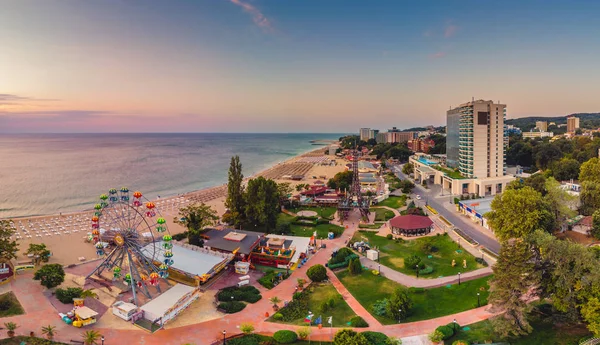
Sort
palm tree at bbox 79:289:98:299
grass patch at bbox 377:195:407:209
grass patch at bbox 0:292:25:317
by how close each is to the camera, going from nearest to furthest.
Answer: grass patch at bbox 0:292:25:317 → palm tree at bbox 79:289:98:299 → grass patch at bbox 377:195:407:209

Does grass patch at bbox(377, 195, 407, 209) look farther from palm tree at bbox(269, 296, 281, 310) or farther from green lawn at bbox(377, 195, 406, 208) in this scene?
palm tree at bbox(269, 296, 281, 310)

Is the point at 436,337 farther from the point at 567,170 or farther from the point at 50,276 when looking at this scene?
the point at 567,170

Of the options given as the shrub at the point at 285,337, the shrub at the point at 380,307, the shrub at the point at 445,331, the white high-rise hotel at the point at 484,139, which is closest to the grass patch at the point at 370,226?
the shrub at the point at 380,307

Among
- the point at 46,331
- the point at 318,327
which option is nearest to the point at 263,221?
the point at 318,327

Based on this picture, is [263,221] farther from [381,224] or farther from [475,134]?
[475,134]

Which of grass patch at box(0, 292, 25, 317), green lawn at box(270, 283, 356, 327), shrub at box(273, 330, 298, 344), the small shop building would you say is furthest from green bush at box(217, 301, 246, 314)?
the small shop building

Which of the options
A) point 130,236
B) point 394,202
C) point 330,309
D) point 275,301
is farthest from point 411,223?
point 130,236
